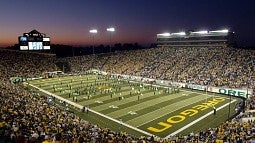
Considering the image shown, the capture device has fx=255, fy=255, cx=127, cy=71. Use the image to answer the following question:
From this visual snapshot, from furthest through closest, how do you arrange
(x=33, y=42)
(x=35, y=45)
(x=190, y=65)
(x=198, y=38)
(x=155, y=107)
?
(x=198, y=38) → (x=190, y=65) → (x=35, y=45) → (x=33, y=42) → (x=155, y=107)

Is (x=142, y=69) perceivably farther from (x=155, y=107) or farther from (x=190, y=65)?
(x=155, y=107)

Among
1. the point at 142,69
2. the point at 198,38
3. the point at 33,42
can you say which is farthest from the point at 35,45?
the point at 198,38

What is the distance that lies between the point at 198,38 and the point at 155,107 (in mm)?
37953

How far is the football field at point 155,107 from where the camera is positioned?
23.8 m

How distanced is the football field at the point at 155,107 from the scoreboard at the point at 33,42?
10.8m

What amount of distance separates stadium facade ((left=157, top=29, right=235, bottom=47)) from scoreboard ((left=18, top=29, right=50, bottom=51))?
107 feet

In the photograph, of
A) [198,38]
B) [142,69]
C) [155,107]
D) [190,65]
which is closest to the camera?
[155,107]

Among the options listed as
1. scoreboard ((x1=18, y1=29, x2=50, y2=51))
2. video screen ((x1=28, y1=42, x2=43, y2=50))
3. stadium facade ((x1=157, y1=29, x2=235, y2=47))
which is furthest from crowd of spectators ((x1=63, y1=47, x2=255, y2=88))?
video screen ((x1=28, y1=42, x2=43, y2=50))

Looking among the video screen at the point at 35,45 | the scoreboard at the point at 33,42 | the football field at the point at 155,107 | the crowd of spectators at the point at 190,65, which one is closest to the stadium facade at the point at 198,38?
the crowd of spectators at the point at 190,65

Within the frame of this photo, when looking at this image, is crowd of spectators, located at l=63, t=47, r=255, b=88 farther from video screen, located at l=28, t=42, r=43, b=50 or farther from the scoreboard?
video screen, located at l=28, t=42, r=43, b=50

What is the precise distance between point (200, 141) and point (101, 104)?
17.4 metres

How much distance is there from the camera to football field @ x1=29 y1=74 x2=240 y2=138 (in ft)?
78.2

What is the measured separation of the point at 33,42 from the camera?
49656 millimetres

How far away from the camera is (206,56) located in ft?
175
